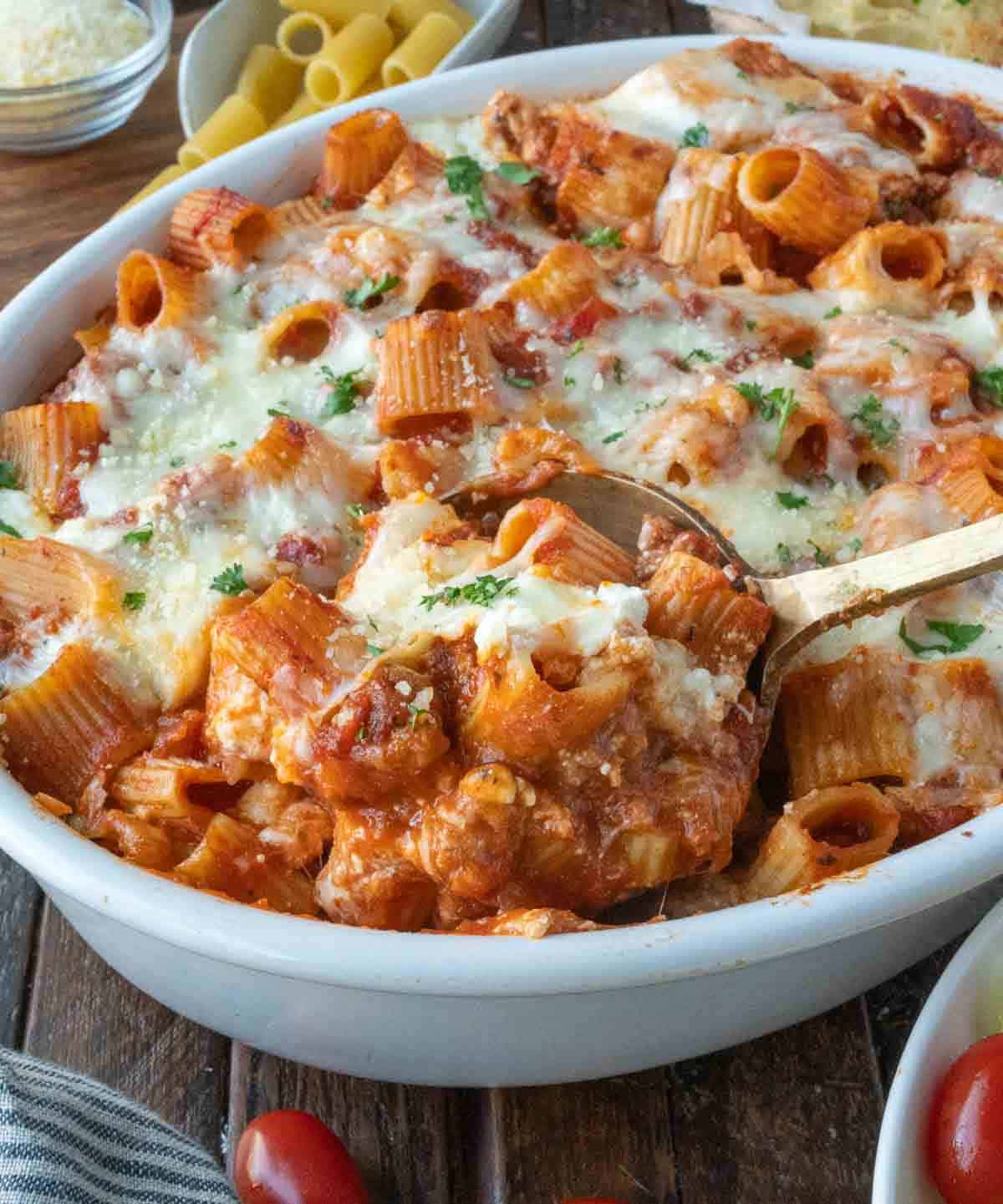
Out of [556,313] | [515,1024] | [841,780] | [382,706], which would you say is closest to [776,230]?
[556,313]

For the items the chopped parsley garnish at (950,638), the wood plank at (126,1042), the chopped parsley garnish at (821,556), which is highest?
the chopped parsley garnish at (821,556)

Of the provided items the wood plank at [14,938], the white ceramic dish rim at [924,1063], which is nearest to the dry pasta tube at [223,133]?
the wood plank at [14,938]

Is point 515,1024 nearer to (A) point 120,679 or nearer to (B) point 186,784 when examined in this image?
(B) point 186,784

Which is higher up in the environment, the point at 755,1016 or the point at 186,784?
the point at 186,784

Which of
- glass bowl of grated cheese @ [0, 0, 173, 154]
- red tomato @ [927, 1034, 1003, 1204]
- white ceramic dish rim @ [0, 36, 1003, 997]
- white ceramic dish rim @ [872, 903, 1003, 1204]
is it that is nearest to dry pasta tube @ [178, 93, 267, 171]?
glass bowl of grated cheese @ [0, 0, 173, 154]

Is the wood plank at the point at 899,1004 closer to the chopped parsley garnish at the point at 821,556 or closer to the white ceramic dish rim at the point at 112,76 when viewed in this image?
the chopped parsley garnish at the point at 821,556

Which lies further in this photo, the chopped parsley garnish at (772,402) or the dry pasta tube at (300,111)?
the dry pasta tube at (300,111)
